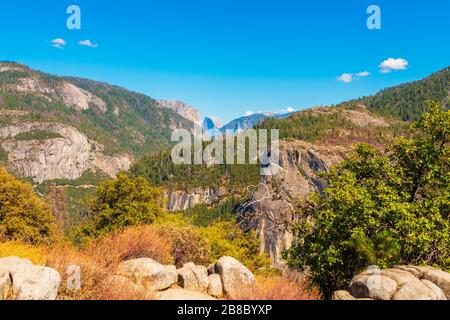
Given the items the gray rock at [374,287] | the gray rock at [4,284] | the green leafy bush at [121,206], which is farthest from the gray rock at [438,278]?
the green leafy bush at [121,206]

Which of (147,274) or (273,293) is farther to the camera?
(147,274)

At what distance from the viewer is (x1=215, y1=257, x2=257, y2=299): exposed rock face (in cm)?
1612

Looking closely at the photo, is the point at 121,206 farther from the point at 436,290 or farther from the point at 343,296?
the point at 436,290

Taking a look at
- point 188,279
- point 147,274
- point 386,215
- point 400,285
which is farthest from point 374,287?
point 147,274

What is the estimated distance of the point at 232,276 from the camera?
1689 cm

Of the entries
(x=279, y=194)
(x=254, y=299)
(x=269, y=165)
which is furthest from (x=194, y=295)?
(x=269, y=165)

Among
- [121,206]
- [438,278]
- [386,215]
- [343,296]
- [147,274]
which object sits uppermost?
[386,215]

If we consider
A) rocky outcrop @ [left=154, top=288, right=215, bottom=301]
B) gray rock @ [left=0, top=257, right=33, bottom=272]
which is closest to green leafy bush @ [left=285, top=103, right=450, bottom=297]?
rocky outcrop @ [left=154, top=288, right=215, bottom=301]

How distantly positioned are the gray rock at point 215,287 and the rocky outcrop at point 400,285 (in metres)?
5.03

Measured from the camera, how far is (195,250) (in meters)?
28.8

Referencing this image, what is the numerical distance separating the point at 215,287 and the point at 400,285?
299 inches

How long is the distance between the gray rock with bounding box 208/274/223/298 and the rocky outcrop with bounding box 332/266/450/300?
198 inches
